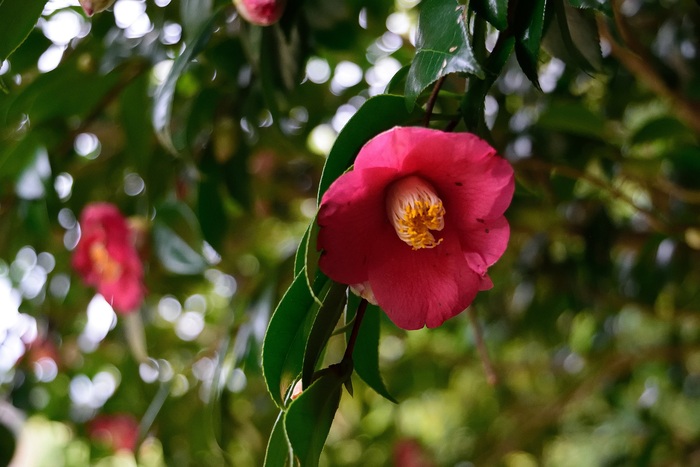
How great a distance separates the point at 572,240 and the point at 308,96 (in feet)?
1.51

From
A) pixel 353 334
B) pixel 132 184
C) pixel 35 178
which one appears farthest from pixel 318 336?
pixel 132 184

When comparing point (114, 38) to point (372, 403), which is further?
point (372, 403)

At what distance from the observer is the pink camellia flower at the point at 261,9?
50 centimetres

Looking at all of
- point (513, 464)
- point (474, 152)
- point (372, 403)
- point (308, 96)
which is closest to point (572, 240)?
point (308, 96)

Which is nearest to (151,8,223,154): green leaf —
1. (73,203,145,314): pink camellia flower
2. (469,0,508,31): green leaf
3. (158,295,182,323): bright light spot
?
(469,0,508,31): green leaf

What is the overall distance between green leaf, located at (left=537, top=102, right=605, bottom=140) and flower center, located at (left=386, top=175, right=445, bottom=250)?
46 cm

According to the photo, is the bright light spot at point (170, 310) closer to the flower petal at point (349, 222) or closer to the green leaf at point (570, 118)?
the green leaf at point (570, 118)

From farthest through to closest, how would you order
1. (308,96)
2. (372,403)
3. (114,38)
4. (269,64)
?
(372,403), (308,96), (114,38), (269,64)

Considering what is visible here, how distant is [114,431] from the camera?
51.7 inches

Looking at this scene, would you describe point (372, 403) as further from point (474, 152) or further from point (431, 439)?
point (474, 152)

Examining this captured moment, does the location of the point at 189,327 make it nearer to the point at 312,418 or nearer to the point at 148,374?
the point at 148,374

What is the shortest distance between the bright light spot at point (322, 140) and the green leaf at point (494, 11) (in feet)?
2.37

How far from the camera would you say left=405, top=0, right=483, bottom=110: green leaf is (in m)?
0.34

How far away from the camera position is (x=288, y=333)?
15.3 inches
